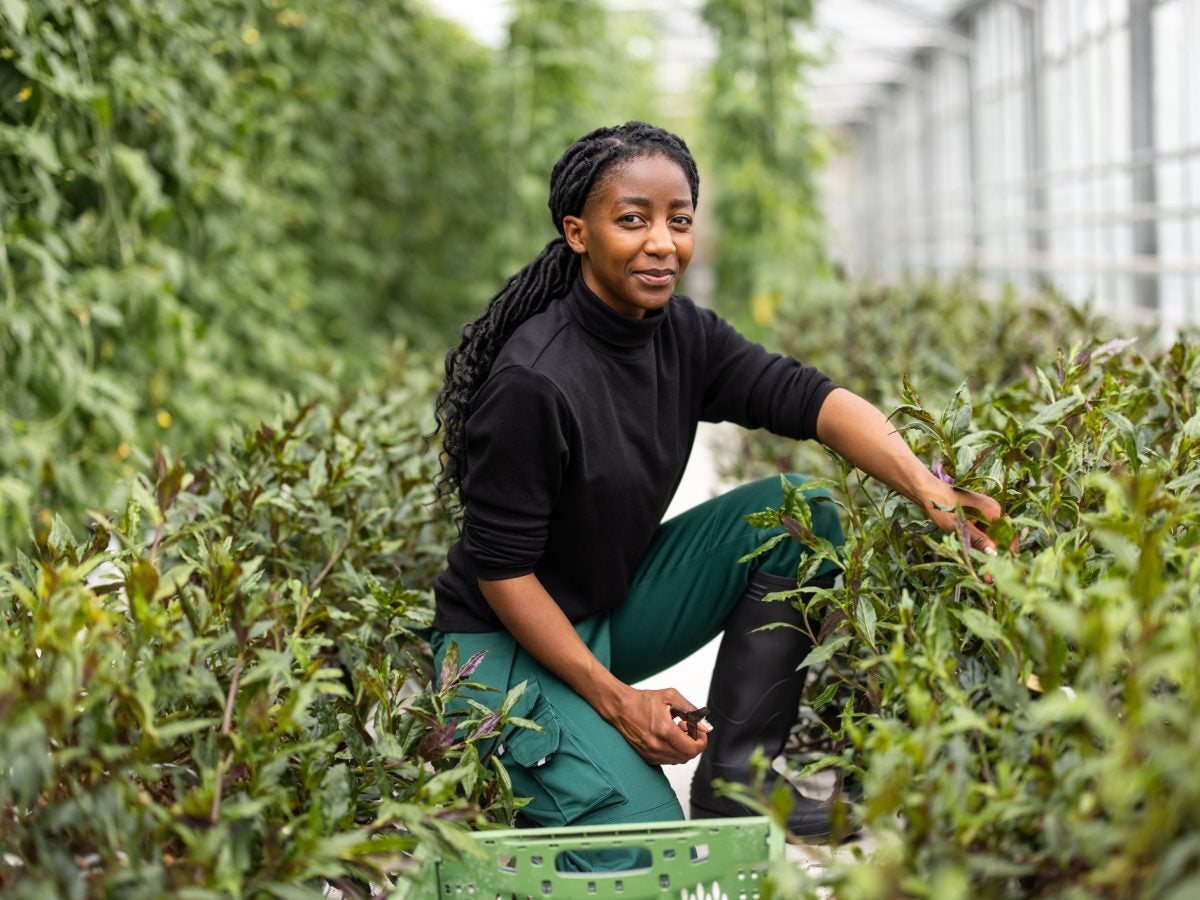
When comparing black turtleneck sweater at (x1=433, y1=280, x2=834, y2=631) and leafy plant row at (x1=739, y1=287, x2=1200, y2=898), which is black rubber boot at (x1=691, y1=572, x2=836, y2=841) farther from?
black turtleneck sweater at (x1=433, y1=280, x2=834, y2=631)

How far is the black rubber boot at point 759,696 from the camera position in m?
2.00

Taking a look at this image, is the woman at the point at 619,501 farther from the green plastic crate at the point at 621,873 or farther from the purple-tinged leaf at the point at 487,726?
the green plastic crate at the point at 621,873

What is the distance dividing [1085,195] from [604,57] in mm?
3793

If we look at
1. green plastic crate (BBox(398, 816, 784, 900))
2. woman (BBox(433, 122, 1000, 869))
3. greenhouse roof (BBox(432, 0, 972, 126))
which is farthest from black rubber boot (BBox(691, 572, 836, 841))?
greenhouse roof (BBox(432, 0, 972, 126))

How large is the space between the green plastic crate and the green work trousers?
254 millimetres

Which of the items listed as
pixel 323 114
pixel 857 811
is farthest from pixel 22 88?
pixel 323 114

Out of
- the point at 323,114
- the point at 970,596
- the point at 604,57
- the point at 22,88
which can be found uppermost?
the point at 604,57

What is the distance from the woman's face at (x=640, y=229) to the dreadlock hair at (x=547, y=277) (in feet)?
0.08

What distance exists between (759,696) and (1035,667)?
62 centimetres

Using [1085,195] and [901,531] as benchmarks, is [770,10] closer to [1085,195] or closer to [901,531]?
[1085,195]

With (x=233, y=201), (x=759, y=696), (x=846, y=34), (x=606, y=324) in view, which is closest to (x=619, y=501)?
(x=606, y=324)

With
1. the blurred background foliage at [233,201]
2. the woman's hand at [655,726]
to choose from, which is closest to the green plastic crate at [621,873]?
the woman's hand at [655,726]

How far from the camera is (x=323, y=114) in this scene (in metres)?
6.02

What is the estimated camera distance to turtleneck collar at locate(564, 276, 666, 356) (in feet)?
6.43
